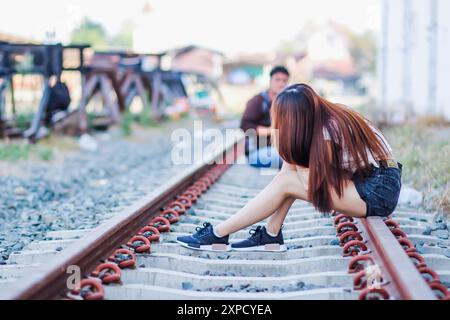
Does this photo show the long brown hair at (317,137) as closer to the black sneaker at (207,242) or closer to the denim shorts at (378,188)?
the denim shorts at (378,188)

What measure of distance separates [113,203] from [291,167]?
289 centimetres

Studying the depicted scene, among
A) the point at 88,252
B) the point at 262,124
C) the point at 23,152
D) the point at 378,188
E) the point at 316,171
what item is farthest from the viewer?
the point at 23,152

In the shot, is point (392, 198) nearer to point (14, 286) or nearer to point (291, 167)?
point (291, 167)

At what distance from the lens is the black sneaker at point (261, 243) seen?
4.41 m

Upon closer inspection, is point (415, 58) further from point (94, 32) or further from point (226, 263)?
point (94, 32)

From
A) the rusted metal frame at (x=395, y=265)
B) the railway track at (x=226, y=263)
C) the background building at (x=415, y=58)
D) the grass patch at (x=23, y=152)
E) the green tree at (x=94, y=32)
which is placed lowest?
the railway track at (x=226, y=263)

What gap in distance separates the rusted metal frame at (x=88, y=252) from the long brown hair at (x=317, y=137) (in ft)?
3.72

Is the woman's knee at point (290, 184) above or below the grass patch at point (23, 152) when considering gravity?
above

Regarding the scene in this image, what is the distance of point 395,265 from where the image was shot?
338 cm

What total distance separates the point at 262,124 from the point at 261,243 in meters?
3.33

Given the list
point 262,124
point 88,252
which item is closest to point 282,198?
point 88,252

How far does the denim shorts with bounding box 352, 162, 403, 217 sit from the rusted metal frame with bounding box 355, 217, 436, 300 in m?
0.10

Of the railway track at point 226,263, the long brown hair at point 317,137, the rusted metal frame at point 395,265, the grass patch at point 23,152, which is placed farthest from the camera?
the grass patch at point 23,152

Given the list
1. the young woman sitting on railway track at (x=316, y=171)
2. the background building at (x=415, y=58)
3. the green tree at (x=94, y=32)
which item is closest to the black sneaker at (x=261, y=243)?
the young woman sitting on railway track at (x=316, y=171)
